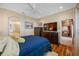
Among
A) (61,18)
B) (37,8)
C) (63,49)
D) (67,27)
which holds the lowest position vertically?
(63,49)

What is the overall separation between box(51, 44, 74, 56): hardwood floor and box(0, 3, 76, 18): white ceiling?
556 mm

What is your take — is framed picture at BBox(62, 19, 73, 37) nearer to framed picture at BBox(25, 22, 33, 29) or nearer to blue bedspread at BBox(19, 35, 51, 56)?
blue bedspread at BBox(19, 35, 51, 56)

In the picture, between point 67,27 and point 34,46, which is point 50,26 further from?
point 34,46

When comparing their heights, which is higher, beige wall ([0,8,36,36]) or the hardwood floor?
beige wall ([0,8,36,36])

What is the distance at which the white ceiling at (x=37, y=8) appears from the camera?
1752mm

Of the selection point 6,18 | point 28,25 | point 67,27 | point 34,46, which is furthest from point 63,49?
point 6,18

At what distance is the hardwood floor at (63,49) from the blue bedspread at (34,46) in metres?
0.10

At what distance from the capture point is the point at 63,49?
1.80 metres

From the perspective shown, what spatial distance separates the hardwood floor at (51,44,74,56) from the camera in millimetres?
1770

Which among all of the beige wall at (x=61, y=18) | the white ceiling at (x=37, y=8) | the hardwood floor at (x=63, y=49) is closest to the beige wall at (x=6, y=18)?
the white ceiling at (x=37, y=8)

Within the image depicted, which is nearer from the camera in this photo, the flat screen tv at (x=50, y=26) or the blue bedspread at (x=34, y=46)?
the blue bedspread at (x=34, y=46)

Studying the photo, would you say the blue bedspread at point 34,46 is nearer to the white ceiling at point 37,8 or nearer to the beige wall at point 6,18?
the beige wall at point 6,18

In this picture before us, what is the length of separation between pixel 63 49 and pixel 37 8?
0.79 metres

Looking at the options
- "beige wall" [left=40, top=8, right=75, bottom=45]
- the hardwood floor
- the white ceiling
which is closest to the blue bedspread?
the hardwood floor
